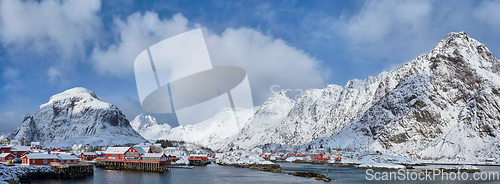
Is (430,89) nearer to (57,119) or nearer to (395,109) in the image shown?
(395,109)

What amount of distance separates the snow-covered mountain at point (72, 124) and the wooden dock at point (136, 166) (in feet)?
285

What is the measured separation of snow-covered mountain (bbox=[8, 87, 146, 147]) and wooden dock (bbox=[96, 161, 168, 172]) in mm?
86765

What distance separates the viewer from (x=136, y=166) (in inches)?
3334

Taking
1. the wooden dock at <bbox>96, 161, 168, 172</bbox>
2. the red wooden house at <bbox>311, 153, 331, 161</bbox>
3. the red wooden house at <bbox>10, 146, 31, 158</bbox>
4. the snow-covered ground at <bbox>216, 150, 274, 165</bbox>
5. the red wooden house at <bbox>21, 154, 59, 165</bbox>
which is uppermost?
the red wooden house at <bbox>21, 154, 59, 165</bbox>

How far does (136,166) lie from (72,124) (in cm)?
12837

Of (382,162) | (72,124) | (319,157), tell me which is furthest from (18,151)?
(72,124)

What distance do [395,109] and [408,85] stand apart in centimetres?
1476

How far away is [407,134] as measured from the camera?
5591 inches

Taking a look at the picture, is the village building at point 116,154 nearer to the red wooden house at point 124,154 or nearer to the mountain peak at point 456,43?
the red wooden house at point 124,154

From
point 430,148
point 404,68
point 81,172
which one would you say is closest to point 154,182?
point 81,172

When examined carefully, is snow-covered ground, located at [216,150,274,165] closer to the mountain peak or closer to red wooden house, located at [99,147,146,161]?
red wooden house, located at [99,147,146,161]

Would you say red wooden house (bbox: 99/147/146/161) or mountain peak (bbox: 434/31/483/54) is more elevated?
mountain peak (bbox: 434/31/483/54)

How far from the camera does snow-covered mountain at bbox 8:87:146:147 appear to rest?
17850 cm

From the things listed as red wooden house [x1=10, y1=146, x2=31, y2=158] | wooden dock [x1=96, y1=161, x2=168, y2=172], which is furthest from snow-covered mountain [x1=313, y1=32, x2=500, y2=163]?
red wooden house [x1=10, y1=146, x2=31, y2=158]
